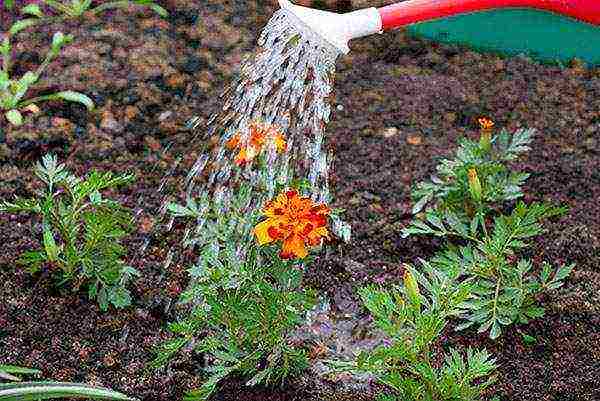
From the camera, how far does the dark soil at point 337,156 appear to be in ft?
6.28

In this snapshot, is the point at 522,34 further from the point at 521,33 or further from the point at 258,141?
the point at 258,141

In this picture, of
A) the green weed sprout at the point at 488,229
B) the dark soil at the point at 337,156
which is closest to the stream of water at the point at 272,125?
the dark soil at the point at 337,156

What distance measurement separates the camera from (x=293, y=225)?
1.60 metres

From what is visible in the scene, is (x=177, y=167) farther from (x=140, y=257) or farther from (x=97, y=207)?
(x=97, y=207)

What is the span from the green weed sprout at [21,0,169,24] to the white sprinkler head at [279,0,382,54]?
115 cm

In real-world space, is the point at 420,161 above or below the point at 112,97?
below

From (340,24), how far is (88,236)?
24.1 inches

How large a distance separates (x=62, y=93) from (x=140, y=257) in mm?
613

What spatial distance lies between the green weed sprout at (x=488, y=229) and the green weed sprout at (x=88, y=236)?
555mm

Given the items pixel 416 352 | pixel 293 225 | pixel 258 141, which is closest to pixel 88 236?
pixel 258 141

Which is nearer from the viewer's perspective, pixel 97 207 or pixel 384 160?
pixel 97 207

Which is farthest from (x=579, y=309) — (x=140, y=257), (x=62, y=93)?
(x=62, y=93)

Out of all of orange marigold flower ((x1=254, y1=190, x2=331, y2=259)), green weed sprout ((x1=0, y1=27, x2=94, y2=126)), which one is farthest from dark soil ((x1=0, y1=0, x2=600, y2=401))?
orange marigold flower ((x1=254, y1=190, x2=331, y2=259))

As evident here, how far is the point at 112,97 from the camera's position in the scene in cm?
265
